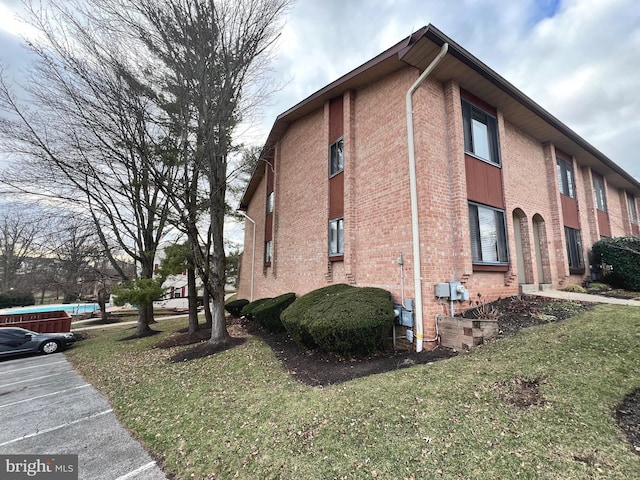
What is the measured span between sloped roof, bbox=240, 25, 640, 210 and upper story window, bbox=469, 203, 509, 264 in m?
3.29

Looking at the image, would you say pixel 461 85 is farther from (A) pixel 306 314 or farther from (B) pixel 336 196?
(A) pixel 306 314

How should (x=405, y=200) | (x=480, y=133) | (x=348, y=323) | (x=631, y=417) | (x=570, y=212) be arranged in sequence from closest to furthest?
(x=631, y=417) < (x=348, y=323) < (x=405, y=200) < (x=480, y=133) < (x=570, y=212)

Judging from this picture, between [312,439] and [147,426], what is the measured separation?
9.23 ft

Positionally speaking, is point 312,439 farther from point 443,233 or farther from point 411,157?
point 411,157

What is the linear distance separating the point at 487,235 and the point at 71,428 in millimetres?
9627

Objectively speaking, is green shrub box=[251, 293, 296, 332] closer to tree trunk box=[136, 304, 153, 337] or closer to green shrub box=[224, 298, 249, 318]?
green shrub box=[224, 298, 249, 318]

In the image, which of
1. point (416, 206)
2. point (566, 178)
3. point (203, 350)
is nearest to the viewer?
point (416, 206)

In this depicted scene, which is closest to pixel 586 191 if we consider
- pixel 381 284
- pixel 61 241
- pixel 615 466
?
pixel 381 284

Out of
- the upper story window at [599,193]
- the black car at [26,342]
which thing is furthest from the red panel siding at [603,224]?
the black car at [26,342]

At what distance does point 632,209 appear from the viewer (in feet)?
55.1

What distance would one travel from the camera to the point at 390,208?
279 inches

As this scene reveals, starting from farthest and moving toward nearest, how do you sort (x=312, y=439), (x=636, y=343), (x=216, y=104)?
1. (x=216, y=104)
2. (x=636, y=343)
3. (x=312, y=439)

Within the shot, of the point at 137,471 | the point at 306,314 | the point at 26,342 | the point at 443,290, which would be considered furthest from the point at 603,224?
the point at 26,342

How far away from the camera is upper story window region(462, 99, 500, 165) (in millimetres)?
7559
